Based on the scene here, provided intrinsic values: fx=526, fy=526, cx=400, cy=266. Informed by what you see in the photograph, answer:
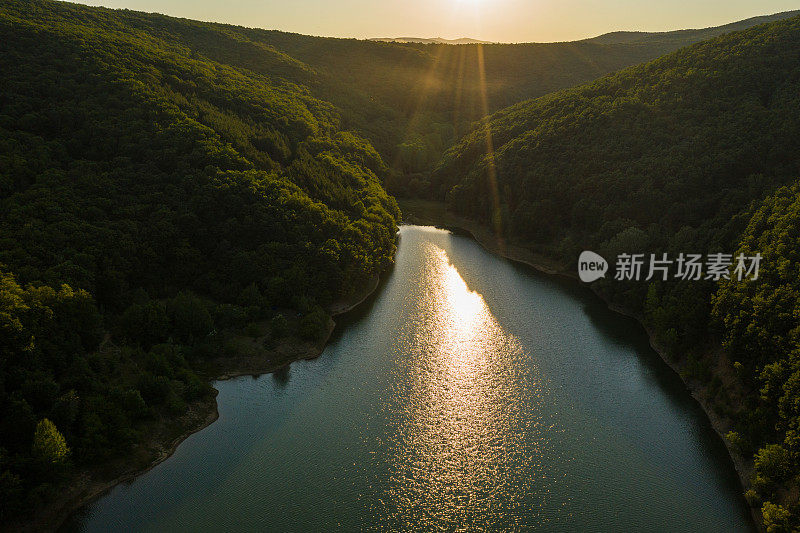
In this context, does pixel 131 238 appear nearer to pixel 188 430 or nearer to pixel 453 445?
pixel 188 430

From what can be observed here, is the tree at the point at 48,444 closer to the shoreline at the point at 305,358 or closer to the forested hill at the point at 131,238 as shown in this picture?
the forested hill at the point at 131,238

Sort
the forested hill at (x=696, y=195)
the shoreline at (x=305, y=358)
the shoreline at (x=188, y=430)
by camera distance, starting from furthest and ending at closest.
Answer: the forested hill at (x=696, y=195) < the shoreline at (x=305, y=358) < the shoreline at (x=188, y=430)

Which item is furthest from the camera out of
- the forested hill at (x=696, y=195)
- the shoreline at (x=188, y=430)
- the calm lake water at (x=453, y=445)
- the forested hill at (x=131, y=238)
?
the forested hill at (x=696, y=195)

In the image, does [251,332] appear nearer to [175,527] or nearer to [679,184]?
[175,527]

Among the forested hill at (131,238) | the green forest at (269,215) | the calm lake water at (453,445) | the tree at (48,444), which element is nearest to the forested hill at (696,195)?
the green forest at (269,215)

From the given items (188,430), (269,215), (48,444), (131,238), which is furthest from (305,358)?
(48,444)

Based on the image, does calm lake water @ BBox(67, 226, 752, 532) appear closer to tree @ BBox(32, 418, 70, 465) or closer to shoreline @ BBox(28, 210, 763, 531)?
shoreline @ BBox(28, 210, 763, 531)
